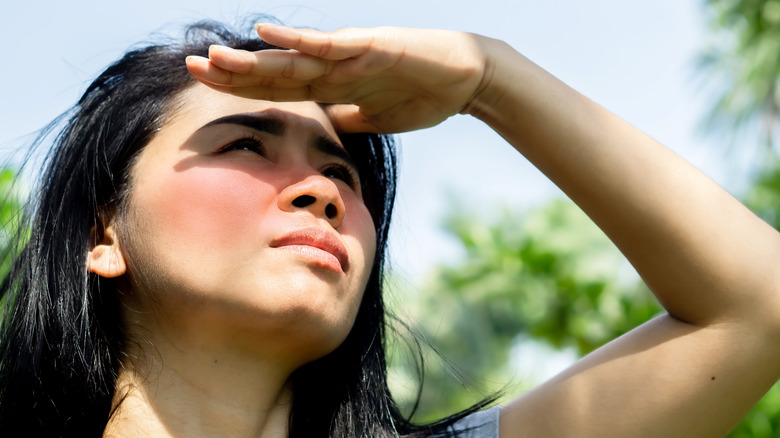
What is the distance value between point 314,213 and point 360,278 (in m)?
0.21

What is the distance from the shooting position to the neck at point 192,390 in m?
1.86

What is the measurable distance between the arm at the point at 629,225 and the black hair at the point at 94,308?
430mm

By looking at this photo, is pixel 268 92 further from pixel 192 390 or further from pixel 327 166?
pixel 192 390

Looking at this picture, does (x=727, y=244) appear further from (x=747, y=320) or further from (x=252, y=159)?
(x=252, y=159)

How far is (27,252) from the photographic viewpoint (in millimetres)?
2123

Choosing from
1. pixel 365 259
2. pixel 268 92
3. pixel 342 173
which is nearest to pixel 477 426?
pixel 365 259

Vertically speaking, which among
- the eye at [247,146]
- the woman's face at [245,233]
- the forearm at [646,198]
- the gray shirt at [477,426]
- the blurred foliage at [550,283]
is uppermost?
the forearm at [646,198]

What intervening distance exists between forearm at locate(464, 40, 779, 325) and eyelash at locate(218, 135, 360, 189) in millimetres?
428

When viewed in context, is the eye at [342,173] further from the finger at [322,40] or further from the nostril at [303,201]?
the finger at [322,40]

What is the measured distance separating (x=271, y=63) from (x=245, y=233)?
1.26 feet

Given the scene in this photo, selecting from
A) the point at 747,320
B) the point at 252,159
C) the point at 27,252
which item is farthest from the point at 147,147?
the point at 747,320

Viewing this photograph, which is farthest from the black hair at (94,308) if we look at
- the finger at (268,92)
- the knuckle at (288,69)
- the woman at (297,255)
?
the knuckle at (288,69)

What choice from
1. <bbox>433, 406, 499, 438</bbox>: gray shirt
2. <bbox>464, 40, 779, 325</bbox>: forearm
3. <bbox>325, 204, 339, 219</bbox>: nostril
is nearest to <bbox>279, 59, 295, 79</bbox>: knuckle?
<bbox>325, 204, 339, 219</bbox>: nostril

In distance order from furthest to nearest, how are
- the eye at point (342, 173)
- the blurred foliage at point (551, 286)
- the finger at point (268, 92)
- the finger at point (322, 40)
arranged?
1. the blurred foliage at point (551, 286)
2. the eye at point (342, 173)
3. the finger at point (268, 92)
4. the finger at point (322, 40)
